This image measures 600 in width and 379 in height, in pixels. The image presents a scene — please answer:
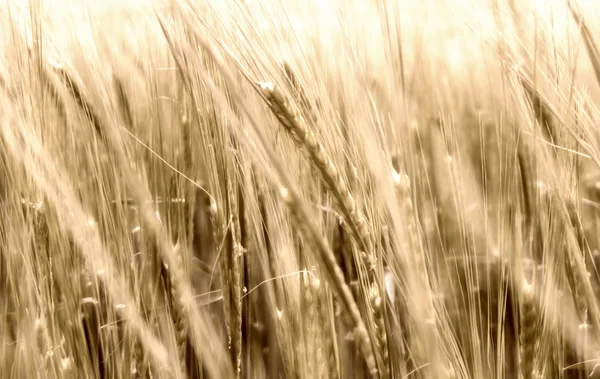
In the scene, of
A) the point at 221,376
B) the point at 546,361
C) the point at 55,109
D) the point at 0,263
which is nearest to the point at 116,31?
the point at 55,109

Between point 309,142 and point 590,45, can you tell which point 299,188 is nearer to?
point 309,142

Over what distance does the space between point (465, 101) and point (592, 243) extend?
0.77 feet

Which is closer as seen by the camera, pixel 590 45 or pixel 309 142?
pixel 309 142

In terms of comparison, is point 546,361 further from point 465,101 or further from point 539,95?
point 465,101

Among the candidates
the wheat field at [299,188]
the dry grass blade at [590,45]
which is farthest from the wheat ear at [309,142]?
the dry grass blade at [590,45]

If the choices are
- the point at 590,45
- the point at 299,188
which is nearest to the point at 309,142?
the point at 299,188

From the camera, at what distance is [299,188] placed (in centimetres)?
56

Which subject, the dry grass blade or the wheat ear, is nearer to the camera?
the wheat ear

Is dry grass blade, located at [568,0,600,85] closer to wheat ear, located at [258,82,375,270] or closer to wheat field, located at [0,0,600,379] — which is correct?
wheat field, located at [0,0,600,379]

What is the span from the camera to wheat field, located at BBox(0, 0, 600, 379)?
52 cm

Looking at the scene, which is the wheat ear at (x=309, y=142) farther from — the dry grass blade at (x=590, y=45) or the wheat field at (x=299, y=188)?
the dry grass blade at (x=590, y=45)

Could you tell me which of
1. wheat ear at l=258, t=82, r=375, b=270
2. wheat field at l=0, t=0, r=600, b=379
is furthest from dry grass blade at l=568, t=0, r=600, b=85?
wheat ear at l=258, t=82, r=375, b=270

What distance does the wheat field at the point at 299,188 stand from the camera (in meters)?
0.52

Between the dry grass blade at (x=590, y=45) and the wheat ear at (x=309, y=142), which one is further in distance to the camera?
the dry grass blade at (x=590, y=45)
